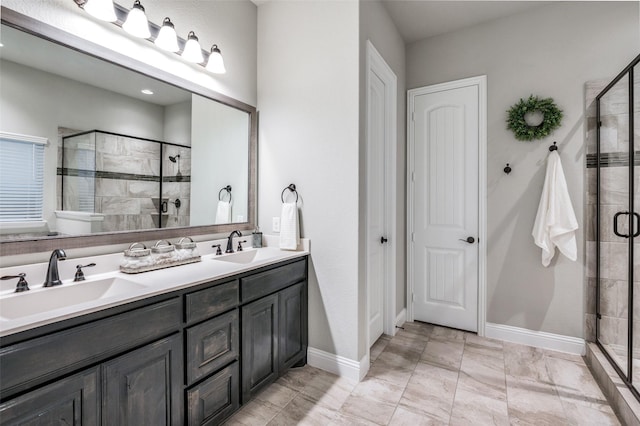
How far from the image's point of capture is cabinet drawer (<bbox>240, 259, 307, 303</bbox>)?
1.79 metres

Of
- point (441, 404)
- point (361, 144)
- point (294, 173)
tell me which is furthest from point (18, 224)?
point (441, 404)

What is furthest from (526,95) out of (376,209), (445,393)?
(445,393)

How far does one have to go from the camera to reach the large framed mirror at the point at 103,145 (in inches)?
54.6

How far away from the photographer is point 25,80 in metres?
1.41

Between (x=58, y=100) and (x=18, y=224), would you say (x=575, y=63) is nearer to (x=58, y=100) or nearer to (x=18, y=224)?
(x=58, y=100)

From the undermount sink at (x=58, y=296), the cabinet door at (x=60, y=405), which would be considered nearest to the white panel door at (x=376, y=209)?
the undermount sink at (x=58, y=296)

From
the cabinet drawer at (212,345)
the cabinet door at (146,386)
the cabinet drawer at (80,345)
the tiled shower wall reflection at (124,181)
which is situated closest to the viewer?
the cabinet drawer at (80,345)

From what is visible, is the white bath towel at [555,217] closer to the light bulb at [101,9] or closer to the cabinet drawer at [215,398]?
the cabinet drawer at [215,398]

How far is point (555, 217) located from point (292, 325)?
2.21 m

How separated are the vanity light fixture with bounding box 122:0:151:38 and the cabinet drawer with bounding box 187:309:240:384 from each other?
1600 mm

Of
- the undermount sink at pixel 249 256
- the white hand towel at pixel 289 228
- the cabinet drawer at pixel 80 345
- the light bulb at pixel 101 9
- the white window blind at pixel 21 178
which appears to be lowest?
the cabinet drawer at pixel 80 345

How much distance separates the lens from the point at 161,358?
1352 mm

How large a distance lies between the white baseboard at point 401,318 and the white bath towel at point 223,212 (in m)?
1.91

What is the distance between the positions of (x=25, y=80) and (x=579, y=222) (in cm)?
365
